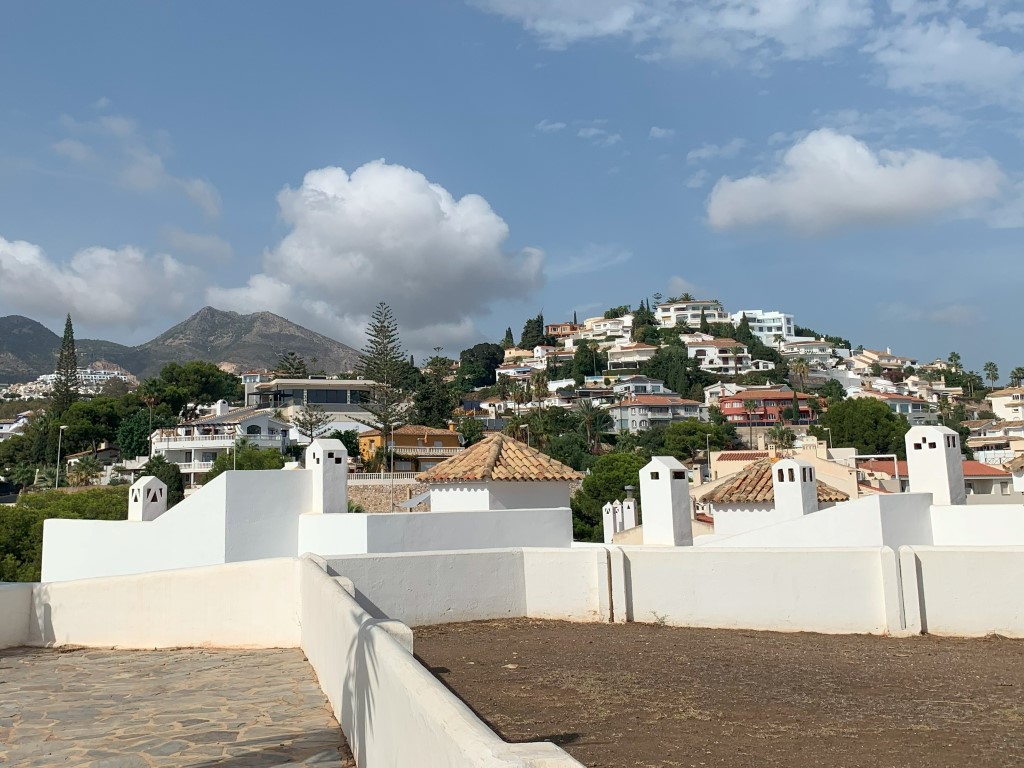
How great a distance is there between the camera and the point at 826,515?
1233 centimetres

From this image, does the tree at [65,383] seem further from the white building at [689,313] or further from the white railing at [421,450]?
the white building at [689,313]

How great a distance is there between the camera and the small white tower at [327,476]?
13.5 metres

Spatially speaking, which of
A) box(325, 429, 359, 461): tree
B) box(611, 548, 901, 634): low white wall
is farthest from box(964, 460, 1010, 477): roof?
box(611, 548, 901, 634): low white wall

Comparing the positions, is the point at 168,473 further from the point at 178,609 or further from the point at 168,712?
the point at 168,712

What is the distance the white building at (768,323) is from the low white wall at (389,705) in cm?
13636

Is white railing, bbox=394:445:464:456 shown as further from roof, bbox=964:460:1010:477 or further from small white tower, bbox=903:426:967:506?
small white tower, bbox=903:426:967:506

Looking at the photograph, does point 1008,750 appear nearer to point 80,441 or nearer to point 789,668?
point 789,668

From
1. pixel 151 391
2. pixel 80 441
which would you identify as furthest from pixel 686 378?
pixel 80 441

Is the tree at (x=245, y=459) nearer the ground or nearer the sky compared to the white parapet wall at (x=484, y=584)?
nearer the sky

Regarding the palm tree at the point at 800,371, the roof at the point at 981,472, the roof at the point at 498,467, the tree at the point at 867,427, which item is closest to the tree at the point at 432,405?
the tree at the point at 867,427

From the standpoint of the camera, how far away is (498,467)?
14.7 m

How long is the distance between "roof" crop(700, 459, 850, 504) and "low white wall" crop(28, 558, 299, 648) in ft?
33.2

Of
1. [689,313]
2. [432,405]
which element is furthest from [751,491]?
[689,313]

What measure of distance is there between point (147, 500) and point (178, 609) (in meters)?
8.32
